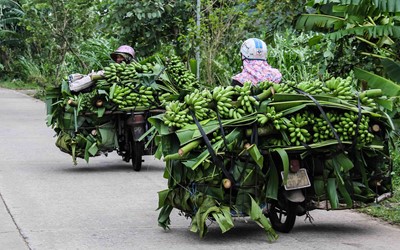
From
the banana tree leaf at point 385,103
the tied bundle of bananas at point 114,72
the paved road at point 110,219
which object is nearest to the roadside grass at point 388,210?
the paved road at point 110,219

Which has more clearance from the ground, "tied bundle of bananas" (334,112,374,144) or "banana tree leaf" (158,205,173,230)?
"tied bundle of bananas" (334,112,374,144)

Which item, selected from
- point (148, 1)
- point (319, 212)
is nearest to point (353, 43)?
point (319, 212)

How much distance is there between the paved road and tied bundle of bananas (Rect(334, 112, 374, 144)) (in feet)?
3.19

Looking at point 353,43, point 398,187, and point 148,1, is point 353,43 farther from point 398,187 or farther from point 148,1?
point 148,1

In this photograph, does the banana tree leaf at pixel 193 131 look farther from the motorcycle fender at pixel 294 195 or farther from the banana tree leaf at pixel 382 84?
the banana tree leaf at pixel 382 84

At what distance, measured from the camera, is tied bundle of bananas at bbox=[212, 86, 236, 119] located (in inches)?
328

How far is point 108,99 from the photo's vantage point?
1302 centimetres

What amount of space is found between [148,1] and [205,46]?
6.37 ft

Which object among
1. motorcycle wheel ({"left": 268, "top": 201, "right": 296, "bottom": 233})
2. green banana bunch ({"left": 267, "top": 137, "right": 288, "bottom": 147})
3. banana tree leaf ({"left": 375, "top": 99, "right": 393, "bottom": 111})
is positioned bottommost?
motorcycle wheel ({"left": 268, "top": 201, "right": 296, "bottom": 233})

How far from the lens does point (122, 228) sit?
9133 mm

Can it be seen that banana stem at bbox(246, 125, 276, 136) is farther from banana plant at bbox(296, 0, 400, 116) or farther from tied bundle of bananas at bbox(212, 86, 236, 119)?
banana plant at bbox(296, 0, 400, 116)

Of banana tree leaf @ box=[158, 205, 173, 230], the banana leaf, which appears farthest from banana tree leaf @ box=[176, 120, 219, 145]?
banana tree leaf @ box=[158, 205, 173, 230]

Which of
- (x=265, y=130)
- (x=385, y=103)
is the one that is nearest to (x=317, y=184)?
(x=265, y=130)

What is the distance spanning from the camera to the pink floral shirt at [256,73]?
30.0ft
